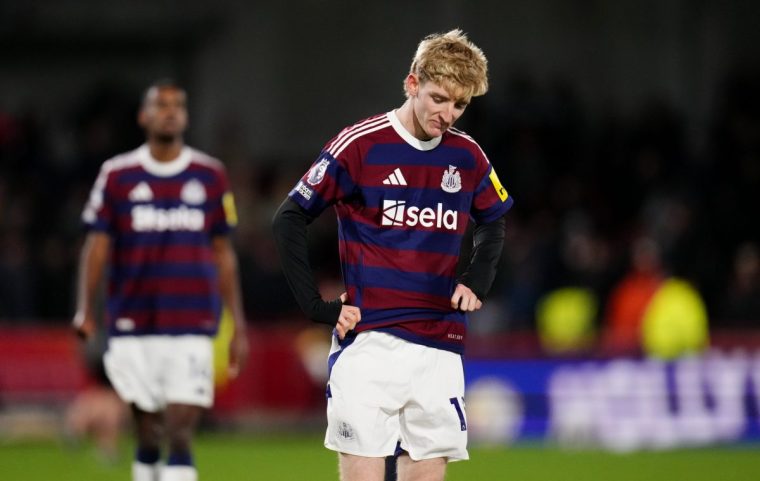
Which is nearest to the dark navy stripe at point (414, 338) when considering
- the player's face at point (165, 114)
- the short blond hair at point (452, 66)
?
the short blond hair at point (452, 66)

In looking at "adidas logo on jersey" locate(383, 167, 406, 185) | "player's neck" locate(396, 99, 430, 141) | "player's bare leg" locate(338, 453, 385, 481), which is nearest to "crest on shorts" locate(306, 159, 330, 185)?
"adidas logo on jersey" locate(383, 167, 406, 185)

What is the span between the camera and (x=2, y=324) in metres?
16.0

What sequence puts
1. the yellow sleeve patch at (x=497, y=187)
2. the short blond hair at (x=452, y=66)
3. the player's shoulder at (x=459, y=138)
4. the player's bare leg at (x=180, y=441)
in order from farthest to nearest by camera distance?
the player's bare leg at (x=180, y=441), the yellow sleeve patch at (x=497, y=187), the player's shoulder at (x=459, y=138), the short blond hair at (x=452, y=66)

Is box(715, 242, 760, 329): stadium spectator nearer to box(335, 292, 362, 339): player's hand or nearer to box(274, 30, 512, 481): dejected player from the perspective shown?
box(274, 30, 512, 481): dejected player

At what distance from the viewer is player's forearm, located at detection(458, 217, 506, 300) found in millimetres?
5789

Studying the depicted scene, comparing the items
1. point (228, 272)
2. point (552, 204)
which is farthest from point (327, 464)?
point (552, 204)

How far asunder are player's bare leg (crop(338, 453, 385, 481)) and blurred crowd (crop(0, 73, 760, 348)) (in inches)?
375

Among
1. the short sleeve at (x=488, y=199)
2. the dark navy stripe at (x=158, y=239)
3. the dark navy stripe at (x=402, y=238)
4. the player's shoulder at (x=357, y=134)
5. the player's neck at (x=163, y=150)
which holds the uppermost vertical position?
the player's neck at (x=163, y=150)

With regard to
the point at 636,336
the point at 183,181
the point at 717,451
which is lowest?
the point at 717,451

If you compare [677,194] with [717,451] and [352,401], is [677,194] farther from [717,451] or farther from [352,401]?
[352,401]

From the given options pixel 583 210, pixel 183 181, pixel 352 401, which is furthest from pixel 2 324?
pixel 352 401

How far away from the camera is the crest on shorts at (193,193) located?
803cm

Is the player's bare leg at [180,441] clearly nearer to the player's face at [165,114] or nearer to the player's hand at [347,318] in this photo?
the player's face at [165,114]

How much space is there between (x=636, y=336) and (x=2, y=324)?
22.2ft
